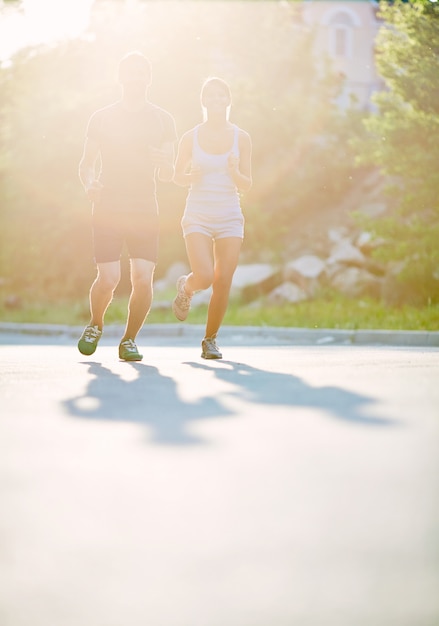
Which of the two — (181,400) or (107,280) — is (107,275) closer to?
(107,280)

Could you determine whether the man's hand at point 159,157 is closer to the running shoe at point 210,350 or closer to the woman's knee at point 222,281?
the woman's knee at point 222,281

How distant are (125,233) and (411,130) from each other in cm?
787

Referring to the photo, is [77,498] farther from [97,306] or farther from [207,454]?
[97,306]

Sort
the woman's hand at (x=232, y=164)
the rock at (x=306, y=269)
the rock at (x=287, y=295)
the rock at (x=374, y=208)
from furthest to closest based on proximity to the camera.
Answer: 1. the rock at (x=374, y=208)
2. the rock at (x=306, y=269)
3. the rock at (x=287, y=295)
4. the woman's hand at (x=232, y=164)

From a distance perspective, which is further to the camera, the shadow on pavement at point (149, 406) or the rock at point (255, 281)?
the rock at point (255, 281)

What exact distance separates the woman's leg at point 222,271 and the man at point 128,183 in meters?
0.49

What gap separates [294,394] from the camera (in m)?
6.62

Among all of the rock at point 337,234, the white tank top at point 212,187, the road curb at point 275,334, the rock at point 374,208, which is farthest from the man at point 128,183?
the rock at point 374,208

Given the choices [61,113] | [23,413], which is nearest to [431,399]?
[23,413]

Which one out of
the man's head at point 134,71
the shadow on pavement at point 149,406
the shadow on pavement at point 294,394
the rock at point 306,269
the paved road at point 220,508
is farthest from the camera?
the rock at point 306,269

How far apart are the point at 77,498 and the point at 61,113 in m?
21.3

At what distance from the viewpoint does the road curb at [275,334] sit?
13508 millimetres

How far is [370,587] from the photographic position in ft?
9.27

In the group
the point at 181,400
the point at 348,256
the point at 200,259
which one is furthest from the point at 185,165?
the point at 348,256
